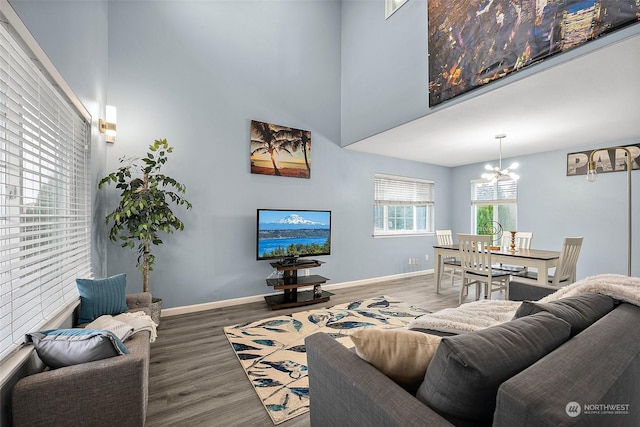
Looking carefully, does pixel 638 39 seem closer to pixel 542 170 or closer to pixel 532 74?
pixel 532 74

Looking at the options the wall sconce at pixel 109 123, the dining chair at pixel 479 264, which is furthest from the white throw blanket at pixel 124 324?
the dining chair at pixel 479 264

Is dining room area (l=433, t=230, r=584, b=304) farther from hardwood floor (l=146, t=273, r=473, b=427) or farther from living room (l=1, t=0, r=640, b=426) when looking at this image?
living room (l=1, t=0, r=640, b=426)

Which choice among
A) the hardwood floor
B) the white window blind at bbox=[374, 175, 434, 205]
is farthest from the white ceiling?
the hardwood floor

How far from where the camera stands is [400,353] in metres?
1.05

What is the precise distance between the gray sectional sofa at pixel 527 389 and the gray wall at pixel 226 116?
9.28ft

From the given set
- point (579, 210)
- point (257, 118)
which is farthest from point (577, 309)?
Answer: point (579, 210)

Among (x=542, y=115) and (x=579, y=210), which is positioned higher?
(x=542, y=115)

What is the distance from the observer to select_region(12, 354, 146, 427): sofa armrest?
117 cm

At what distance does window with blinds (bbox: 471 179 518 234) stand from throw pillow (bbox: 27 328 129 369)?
18.7ft

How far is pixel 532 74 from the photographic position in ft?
7.81

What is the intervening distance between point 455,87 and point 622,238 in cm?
350

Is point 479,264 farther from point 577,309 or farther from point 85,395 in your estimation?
point 85,395

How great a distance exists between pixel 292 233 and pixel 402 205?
8.73 ft

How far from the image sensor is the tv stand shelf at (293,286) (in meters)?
3.68
